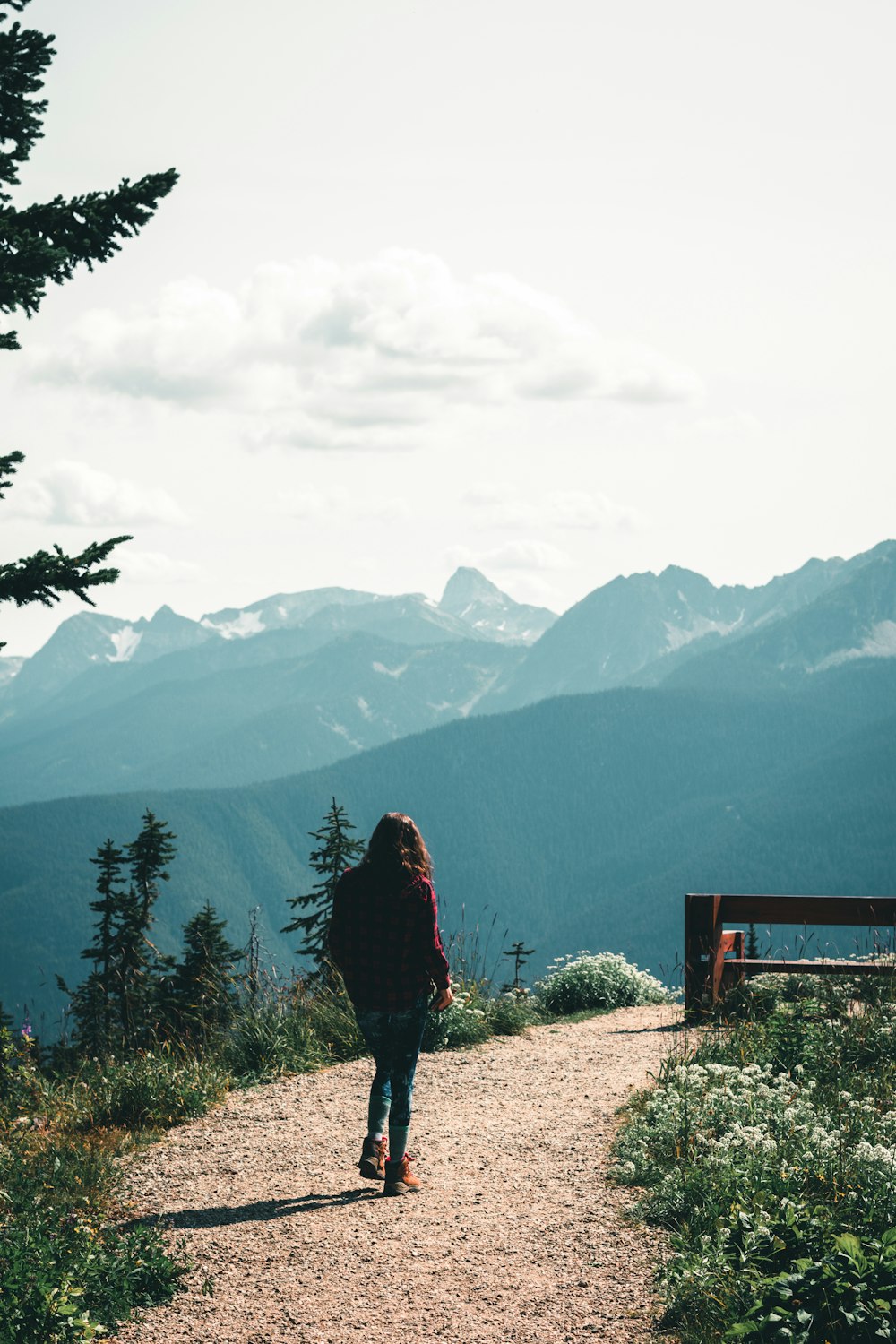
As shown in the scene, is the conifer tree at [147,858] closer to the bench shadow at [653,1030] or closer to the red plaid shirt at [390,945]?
the bench shadow at [653,1030]

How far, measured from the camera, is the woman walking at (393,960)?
683 cm

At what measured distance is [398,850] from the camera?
687 cm

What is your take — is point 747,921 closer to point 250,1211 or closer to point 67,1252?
point 250,1211

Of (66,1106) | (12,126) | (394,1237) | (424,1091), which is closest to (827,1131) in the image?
(394,1237)

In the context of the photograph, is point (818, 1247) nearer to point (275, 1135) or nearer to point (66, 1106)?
point (275, 1135)

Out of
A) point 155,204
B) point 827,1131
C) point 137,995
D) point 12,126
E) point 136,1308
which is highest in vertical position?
point 12,126

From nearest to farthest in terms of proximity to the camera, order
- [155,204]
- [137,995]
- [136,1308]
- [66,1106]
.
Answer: [136,1308]
[66,1106]
[155,204]
[137,995]

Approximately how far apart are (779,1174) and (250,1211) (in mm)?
2893

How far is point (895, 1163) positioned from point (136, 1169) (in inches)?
179

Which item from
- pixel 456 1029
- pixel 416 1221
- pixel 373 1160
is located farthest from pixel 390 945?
pixel 456 1029

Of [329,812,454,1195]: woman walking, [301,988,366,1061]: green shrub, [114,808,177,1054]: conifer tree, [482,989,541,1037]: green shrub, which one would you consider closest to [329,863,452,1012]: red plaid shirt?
[329,812,454,1195]: woman walking

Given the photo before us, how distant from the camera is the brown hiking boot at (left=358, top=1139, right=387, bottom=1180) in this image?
6930 mm

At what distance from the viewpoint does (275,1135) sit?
8148 millimetres

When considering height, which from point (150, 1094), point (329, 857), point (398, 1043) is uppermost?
point (398, 1043)
